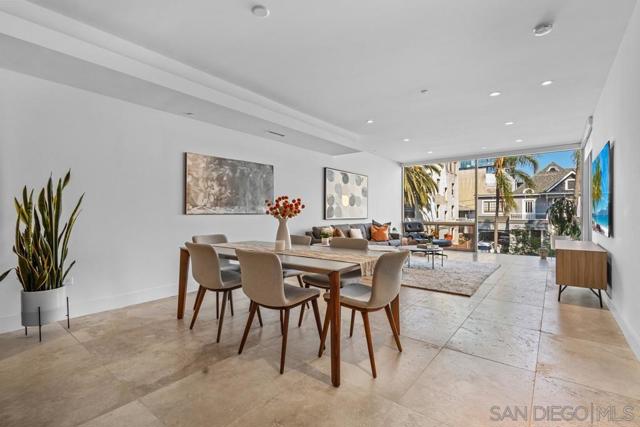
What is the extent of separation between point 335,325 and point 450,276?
3.60m

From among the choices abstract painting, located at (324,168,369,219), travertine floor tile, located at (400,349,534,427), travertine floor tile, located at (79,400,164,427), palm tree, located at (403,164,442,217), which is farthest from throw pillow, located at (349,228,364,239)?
travertine floor tile, located at (79,400,164,427)

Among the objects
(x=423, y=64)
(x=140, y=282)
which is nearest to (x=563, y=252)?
(x=423, y=64)

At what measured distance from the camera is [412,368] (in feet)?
7.02

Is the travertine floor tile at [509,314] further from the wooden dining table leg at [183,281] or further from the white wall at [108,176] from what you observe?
the white wall at [108,176]

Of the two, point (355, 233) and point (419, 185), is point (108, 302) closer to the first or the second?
point (355, 233)

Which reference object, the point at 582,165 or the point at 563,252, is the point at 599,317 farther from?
the point at 582,165

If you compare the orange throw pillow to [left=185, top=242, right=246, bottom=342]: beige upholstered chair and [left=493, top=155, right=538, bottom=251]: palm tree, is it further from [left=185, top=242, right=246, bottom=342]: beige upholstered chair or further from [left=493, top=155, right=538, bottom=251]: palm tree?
[left=185, top=242, right=246, bottom=342]: beige upholstered chair

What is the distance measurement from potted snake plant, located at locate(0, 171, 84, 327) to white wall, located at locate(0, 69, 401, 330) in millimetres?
350

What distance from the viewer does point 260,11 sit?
7.53 ft

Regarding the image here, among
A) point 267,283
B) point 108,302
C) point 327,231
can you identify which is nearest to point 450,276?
point 327,231

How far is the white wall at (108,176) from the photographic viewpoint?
279cm

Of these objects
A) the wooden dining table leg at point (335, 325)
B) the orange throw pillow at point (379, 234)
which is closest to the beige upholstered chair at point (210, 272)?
the wooden dining table leg at point (335, 325)

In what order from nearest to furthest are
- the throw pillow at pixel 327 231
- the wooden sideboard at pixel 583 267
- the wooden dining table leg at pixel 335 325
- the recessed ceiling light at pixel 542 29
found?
1. the wooden dining table leg at pixel 335 325
2. the recessed ceiling light at pixel 542 29
3. the wooden sideboard at pixel 583 267
4. the throw pillow at pixel 327 231
